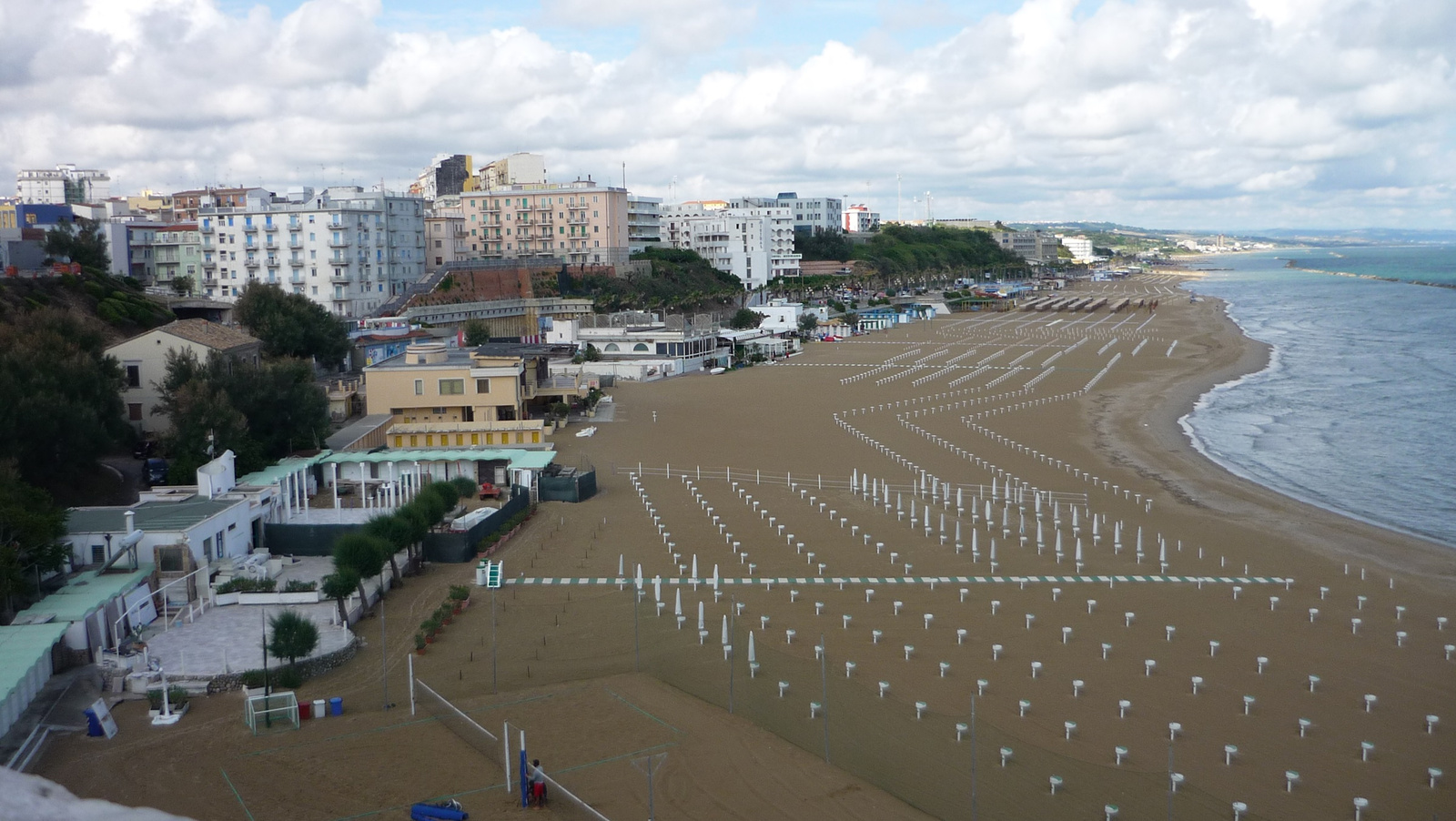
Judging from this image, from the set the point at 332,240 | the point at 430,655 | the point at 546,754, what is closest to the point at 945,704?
the point at 546,754

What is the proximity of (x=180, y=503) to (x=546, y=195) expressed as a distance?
66.7 m

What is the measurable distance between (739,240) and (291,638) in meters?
87.2

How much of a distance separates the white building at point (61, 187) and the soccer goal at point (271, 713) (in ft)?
288

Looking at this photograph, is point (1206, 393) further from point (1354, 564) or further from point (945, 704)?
point (945, 704)

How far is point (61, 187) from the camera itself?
8906 centimetres

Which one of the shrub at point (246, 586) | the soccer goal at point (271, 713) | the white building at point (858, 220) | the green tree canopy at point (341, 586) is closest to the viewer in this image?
the soccer goal at point (271, 713)

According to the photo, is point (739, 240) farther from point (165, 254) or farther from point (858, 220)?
point (858, 220)

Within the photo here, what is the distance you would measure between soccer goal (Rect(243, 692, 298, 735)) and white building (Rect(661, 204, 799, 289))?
8199 cm

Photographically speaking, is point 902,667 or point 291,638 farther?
Answer: point 902,667

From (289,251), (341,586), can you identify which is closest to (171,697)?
(341,586)

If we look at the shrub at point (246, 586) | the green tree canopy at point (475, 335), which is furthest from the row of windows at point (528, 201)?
the shrub at point (246, 586)

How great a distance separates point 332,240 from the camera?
6134cm

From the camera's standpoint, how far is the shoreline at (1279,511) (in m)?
20.3

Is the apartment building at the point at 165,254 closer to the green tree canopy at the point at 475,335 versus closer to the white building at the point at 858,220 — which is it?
the green tree canopy at the point at 475,335
